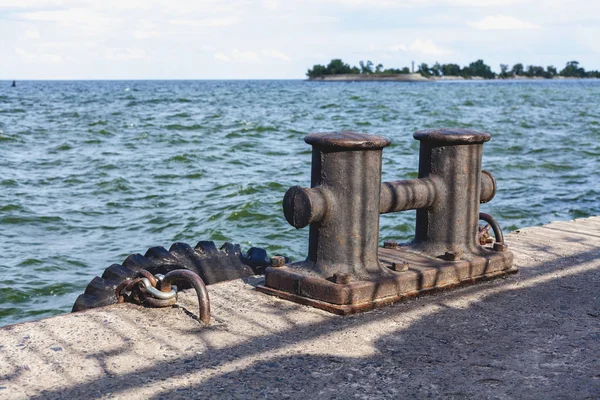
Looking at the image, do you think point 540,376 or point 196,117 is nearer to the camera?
point 540,376

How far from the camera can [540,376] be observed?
281cm

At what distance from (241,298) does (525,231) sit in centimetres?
288

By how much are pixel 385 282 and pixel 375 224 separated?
32cm

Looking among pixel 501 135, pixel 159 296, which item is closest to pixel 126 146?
pixel 501 135

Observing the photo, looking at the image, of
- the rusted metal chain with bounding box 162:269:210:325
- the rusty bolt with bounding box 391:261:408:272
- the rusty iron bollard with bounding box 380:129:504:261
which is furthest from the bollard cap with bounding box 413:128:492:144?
the rusted metal chain with bounding box 162:269:210:325

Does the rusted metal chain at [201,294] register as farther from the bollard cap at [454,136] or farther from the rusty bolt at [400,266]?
the bollard cap at [454,136]

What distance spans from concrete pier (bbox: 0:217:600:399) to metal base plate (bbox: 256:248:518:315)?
2.2 inches

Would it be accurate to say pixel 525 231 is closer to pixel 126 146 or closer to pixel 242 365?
pixel 242 365

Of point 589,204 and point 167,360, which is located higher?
point 167,360

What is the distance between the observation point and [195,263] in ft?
15.7

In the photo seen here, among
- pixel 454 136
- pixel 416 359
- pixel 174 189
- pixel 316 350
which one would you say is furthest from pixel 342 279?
pixel 174 189

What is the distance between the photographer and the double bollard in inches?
145

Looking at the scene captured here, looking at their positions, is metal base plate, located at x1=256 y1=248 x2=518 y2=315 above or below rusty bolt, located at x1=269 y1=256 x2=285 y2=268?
below

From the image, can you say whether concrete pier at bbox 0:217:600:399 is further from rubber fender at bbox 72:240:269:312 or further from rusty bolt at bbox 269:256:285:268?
rubber fender at bbox 72:240:269:312
